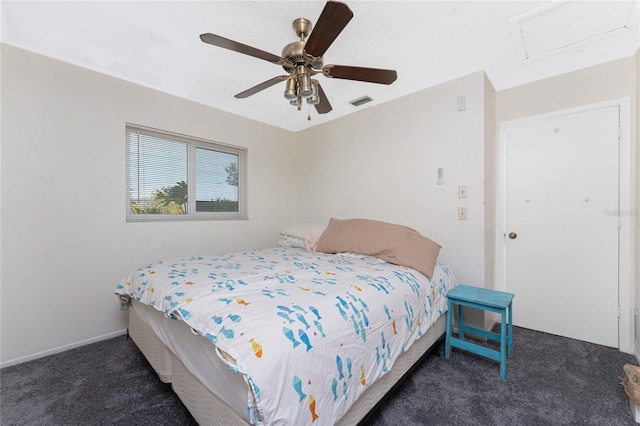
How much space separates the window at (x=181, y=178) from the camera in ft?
8.73

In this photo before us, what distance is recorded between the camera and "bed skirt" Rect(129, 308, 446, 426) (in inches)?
43.9

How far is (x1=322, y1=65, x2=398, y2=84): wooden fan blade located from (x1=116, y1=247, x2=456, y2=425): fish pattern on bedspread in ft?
4.28

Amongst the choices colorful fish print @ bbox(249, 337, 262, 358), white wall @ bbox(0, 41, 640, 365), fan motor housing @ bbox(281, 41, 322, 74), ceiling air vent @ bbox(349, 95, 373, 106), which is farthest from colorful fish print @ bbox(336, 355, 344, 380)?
ceiling air vent @ bbox(349, 95, 373, 106)

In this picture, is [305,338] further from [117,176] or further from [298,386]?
[117,176]

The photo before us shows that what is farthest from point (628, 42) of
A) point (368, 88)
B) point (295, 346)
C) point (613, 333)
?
point (295, 346)

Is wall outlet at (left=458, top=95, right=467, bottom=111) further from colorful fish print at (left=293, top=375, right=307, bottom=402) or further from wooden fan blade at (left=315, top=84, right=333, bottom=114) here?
colorful fish print at (left=293, top=375, right=307, bottom=402)

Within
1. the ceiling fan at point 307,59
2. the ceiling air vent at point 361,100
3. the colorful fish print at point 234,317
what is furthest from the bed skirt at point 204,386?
the ceiling air vent at point 361,100

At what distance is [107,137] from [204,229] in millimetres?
1254

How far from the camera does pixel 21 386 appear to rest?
1.74 metres

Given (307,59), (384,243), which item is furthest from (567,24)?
(384,243)

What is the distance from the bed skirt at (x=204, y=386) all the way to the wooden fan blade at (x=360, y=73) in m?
1.76

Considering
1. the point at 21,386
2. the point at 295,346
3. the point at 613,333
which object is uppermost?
the point at 295,346

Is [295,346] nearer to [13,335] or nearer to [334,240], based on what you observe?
[334,240]

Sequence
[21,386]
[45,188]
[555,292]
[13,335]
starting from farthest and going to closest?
[555,292] < [45,188] < [13,335] < [21,386]
